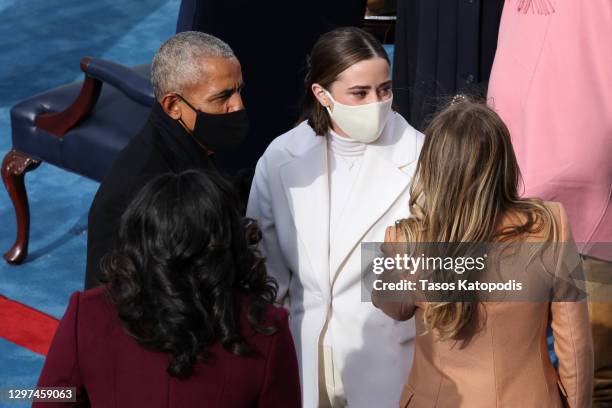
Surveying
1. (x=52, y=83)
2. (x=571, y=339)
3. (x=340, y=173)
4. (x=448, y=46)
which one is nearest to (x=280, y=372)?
(x=571, y=339)

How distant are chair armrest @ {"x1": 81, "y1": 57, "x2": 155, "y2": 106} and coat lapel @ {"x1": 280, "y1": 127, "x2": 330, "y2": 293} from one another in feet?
4.19

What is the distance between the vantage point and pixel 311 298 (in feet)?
9.53

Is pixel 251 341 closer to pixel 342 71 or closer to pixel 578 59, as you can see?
pixel 342 71

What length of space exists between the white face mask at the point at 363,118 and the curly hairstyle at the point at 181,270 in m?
0.91

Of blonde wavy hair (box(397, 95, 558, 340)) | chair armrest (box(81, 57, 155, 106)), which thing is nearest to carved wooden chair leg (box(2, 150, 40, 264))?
chair armrest (box(81, 57, 155, 106))

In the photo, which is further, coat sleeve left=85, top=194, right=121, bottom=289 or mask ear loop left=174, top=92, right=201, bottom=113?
mask ear loop left=174, top=92, right=201, bottom=113

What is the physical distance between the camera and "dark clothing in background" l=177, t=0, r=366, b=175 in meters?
4.17

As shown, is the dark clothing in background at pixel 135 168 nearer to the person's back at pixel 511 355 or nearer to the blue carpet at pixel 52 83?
the person's back at pixel 511 355

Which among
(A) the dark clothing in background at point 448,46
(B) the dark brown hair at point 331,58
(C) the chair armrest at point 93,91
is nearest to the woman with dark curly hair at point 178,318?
(B) the dark brown hair at point 331,58

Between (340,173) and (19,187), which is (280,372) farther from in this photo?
(19,187)

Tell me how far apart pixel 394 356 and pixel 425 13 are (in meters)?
1.22

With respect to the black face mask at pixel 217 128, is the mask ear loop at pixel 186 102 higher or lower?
higher

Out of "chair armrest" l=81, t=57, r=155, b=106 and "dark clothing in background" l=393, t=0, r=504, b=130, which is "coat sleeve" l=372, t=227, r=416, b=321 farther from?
"chair armrest" l=81, t=57, r=155, b=106

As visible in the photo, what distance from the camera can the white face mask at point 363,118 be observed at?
285cm
